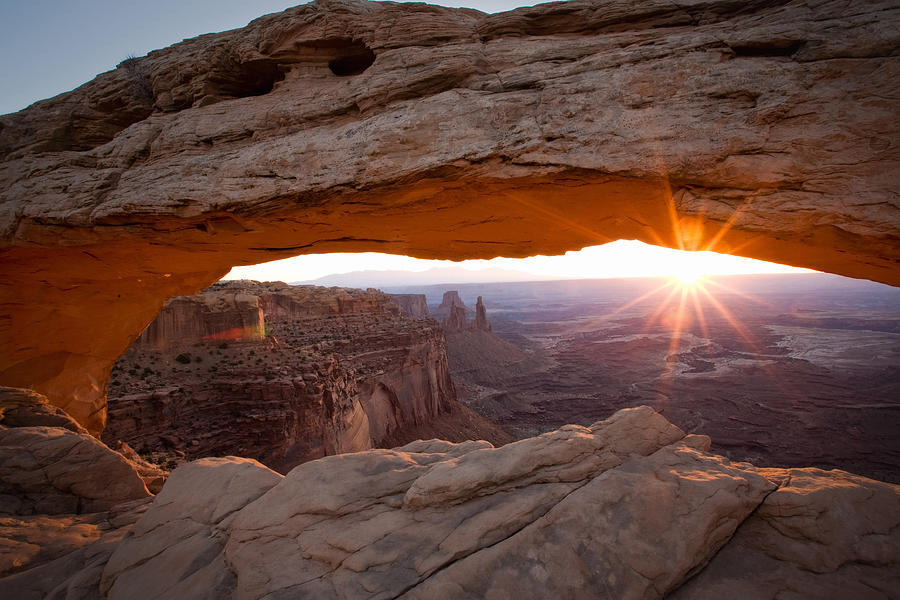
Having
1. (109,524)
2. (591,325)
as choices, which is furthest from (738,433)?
(591,325)

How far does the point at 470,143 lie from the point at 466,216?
1265 mm

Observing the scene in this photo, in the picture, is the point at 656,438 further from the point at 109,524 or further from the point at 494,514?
the point at 109,524

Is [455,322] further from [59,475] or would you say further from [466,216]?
[59,475]

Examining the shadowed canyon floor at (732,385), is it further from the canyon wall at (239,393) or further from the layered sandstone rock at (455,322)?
the canyon wall at (239,393)

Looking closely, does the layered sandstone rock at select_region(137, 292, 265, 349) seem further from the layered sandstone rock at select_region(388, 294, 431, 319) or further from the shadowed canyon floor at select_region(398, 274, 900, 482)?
the layered sandstone rock at select_region(388, 294, 431, 319)

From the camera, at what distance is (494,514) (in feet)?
9.98

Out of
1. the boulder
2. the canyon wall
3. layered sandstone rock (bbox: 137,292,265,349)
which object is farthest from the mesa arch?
layered sandstone rock (bbox: 137,292,265,349)

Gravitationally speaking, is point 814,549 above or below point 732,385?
above

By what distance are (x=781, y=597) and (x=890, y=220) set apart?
3.18 metres

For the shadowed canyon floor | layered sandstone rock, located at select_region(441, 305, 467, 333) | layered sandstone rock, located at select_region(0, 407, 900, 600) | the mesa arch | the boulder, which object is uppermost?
the mesa arch

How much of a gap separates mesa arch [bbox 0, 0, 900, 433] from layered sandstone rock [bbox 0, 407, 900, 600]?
245 cm

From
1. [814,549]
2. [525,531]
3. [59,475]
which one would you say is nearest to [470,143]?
[525,531]

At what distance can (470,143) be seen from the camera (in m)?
4.29

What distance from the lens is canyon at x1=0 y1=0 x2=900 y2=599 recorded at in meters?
2.81
